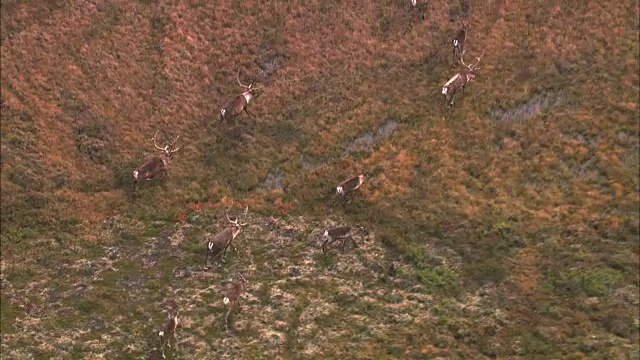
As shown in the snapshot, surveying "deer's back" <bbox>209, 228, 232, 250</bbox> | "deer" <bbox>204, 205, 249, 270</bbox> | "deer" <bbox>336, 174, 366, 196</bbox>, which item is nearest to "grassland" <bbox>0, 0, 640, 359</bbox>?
"deer" <bbox>204, 205, 249, 270</bbox>

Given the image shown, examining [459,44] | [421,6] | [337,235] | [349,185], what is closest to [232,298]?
[337,235]

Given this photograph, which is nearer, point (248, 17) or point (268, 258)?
point (268, 258)

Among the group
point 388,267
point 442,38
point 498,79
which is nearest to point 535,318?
point 388,267

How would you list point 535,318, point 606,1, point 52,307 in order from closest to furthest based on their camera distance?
point 535,318 → point 52,307 → point 606,1

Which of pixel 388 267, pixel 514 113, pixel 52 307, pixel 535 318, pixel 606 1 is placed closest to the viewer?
pixel 535 318

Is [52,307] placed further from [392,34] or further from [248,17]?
[392,34]

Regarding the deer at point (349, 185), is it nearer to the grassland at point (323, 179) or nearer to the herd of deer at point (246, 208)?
the herd of deer at point (246, 208)

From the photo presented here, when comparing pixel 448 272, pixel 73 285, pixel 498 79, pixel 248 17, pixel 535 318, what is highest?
pixel 248 17
